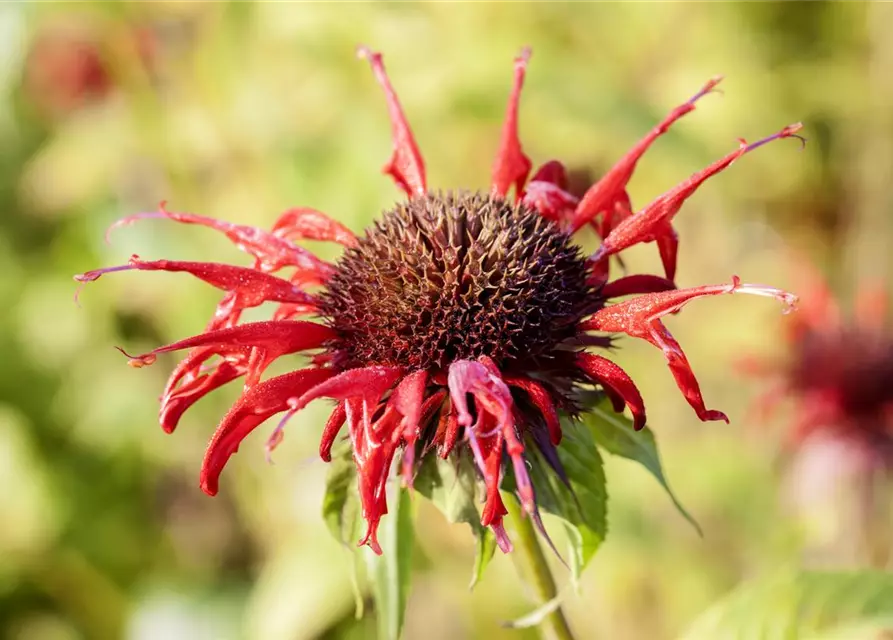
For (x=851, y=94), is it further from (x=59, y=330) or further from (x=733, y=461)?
(x=59, y=330)

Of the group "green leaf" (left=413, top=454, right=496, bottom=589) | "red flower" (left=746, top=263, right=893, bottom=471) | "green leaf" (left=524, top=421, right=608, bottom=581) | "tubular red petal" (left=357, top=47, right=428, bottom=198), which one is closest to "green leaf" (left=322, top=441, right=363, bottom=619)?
"green leaf" (left=413, top=454, right=496, bottom=589)

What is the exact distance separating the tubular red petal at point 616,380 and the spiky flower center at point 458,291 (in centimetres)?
Answer: 6

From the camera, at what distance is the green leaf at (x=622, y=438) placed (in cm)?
104

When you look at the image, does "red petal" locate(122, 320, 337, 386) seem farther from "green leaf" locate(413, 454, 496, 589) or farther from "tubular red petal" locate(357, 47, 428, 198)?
"tubular red petal" locate(357, 47, 428, 198)

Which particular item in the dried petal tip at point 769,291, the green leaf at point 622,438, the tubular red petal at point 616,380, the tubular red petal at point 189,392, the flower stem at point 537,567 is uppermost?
the tubular red petal at point 189,392

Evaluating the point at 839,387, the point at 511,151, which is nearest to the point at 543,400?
the point at 511,151

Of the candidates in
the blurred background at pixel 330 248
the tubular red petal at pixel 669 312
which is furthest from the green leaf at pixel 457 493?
the tubular red petal at pixel 669 312

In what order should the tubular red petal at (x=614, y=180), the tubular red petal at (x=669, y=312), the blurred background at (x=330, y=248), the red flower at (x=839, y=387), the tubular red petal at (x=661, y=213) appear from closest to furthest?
the tubular red petal at (x=669, y=312) → the tubular red petal at (x=661, y=213) → the tubular red petal at (x=614, y=180) → the blurred background at (x=330, y=248) → the red flower at (x=839, y=387)

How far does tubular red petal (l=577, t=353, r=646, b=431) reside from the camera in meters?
0.95

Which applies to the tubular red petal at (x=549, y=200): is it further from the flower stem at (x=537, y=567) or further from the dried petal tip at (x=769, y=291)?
the flower stem at (x=537, y=567)

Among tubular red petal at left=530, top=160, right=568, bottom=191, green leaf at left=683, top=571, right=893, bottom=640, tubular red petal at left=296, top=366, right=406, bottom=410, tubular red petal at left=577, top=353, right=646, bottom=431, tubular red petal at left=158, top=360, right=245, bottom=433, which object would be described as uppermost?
tubular red petal at left=530, top=160, right=568, bottom=191

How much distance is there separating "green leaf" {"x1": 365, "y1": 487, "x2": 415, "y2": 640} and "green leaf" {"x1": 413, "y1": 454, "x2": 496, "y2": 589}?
8cm

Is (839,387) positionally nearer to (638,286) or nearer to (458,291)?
(638,286)

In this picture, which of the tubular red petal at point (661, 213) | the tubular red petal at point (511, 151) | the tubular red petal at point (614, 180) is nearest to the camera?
the tubular red petal at point (661, 213)
